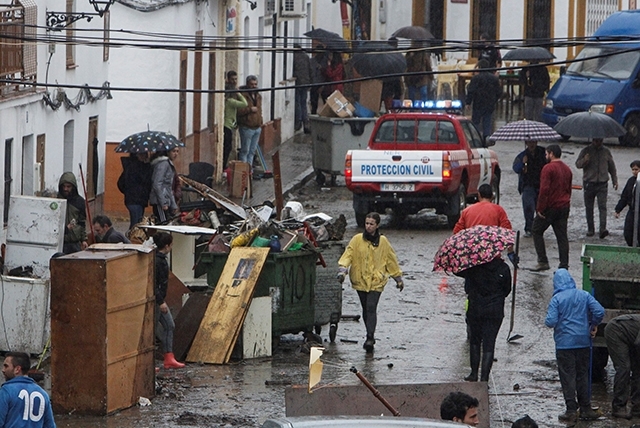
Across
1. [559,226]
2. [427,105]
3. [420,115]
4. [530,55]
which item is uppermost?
[530,55]

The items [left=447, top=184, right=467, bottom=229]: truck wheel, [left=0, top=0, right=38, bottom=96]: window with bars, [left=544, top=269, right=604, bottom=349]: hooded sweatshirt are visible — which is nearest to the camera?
[left=544, top=269, right=604, bottom=349]: hooded sweatshirt

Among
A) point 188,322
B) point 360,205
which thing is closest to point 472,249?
point 188,322

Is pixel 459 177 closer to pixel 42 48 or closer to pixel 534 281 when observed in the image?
pixel 534 281

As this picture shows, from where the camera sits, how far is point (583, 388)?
12.9m

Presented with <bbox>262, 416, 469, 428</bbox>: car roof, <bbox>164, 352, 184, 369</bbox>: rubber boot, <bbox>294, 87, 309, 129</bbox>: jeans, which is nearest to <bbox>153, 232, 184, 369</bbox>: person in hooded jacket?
<bbox>164, 352, 184, 369</bbox>: rubber boot

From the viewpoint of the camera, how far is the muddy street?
42.2ft

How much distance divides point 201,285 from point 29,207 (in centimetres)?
213

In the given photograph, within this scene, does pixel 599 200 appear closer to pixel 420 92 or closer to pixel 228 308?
pixel 228 308

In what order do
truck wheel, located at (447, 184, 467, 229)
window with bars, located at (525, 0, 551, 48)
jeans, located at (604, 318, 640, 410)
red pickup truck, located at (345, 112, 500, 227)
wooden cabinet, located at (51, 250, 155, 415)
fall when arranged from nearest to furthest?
1. wooden cabinet, located at (51, 250, 155, 415)
2. jeans, located at (604, 318, 640, 410)
3. red pickup truck, located at (345, 112, 500, 227)
4. truck wheel, located at (447, 184, 467, 229)
5. window with bars, located at (525, 0, 551, 48)

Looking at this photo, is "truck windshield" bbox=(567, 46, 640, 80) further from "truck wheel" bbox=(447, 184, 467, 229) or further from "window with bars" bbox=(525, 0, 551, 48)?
"window with bars" bbox=(525, 0, 551, 48)

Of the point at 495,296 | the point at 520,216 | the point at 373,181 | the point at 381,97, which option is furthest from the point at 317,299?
the point at 381,97

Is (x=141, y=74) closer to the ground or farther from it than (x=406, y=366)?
farther from it

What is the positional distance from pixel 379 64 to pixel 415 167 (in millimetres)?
12538

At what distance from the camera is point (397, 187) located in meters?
23.1
